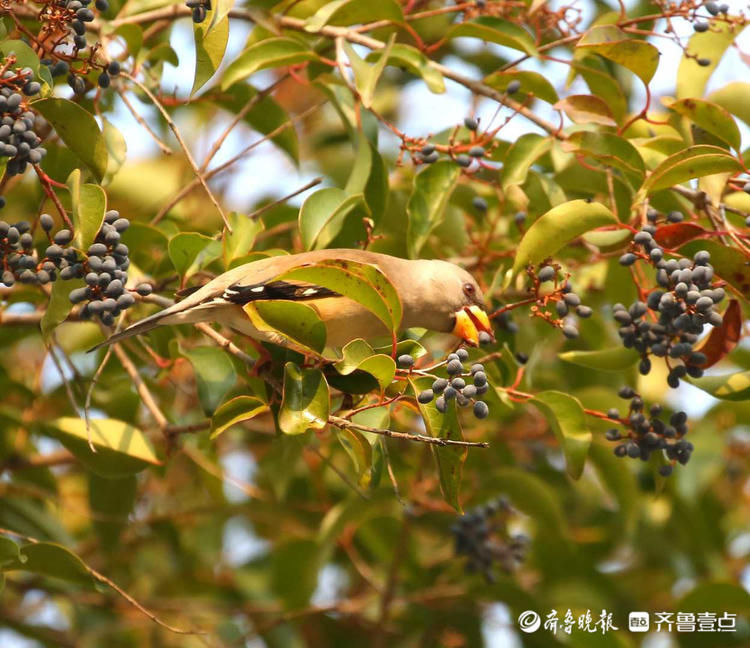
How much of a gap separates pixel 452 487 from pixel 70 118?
5.44ft

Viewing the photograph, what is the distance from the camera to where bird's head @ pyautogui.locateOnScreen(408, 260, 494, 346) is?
3.55m

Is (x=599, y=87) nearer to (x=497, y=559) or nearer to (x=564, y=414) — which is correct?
(x=564, y=414)

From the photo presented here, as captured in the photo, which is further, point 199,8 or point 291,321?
point 199,8

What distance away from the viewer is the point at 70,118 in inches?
116

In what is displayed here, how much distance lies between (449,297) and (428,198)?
0.39 meters

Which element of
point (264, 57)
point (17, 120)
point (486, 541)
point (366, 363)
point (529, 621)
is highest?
point (264, 57)

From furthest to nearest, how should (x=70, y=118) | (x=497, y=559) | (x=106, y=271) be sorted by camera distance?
1. (x=497, y=559)
2. (x=70, y=118)
3. (x=106, y=271)

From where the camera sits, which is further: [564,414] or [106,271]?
[564,414]

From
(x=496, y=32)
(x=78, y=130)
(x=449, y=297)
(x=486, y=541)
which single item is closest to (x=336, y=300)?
(x=449, y=297)

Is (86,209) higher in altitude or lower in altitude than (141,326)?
higher

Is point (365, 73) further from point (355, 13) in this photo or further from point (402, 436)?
point (402, 436)

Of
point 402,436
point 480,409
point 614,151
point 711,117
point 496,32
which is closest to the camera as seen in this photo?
point 402,436

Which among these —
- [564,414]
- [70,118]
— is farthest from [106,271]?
[564,414]

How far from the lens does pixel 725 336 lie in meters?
3.25
